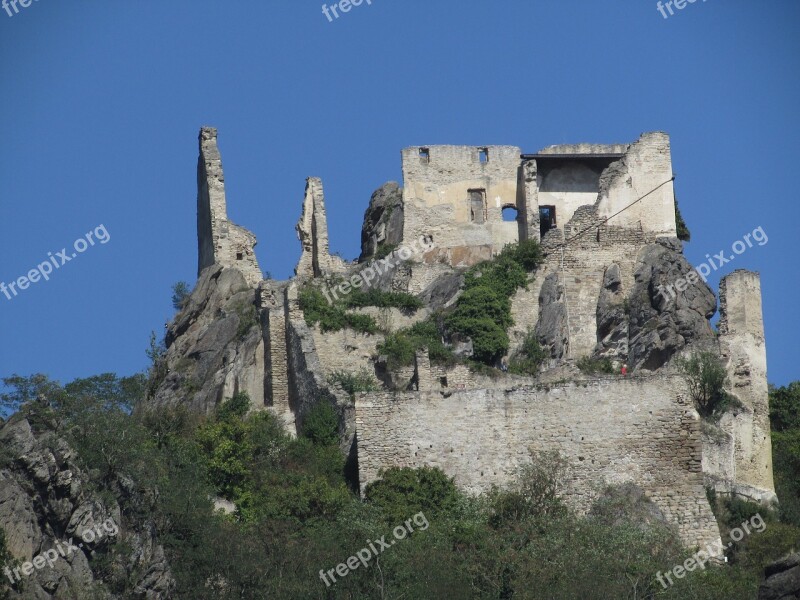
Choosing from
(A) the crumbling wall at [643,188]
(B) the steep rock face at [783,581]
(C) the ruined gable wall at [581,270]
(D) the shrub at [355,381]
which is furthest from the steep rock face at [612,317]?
(B) the steep rock face at [783,581]

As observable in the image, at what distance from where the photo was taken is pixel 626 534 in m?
49.0

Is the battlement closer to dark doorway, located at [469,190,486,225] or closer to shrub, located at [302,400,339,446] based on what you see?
dark doorway, located at [469,190,486,225]

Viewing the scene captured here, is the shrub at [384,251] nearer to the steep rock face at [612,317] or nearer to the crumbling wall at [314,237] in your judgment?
the crumbling wall at [314,237]

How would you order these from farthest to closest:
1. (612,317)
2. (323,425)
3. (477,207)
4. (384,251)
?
(477,207) < (384,251) < (612,317) < (323,425)

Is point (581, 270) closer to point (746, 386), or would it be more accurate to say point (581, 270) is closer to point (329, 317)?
point (329, 317)

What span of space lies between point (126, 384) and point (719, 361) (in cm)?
1392

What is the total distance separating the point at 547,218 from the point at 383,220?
14.5ft

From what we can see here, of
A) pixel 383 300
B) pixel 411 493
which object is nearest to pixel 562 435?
pixel 411 493

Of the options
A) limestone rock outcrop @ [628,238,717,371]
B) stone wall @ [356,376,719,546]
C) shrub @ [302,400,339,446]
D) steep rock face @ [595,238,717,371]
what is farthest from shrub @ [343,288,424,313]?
stone wall @ [356,376,719,546]

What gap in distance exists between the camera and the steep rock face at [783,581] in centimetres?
4269

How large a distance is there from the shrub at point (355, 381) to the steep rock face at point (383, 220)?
24.9ft

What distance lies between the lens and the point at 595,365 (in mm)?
58719

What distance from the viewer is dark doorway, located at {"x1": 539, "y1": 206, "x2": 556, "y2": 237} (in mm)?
65562

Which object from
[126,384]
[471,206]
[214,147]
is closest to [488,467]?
[126,384]
